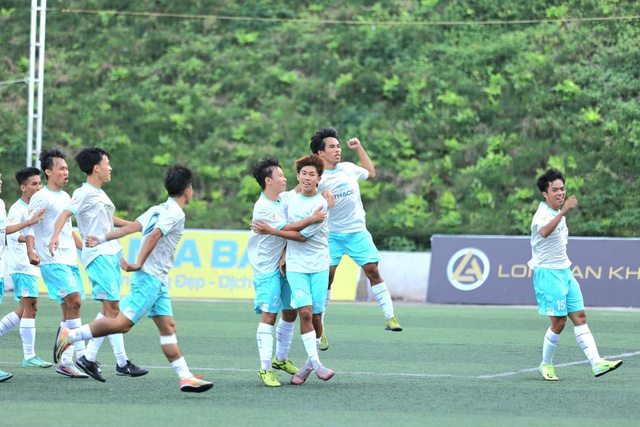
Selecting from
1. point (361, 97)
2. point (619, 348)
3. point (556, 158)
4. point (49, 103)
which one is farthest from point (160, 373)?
point (49, 103)

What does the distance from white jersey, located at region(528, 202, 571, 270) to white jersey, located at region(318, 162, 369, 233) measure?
7.49 feet

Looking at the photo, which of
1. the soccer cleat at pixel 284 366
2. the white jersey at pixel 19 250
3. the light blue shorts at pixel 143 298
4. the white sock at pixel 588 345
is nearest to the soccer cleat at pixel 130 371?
the soccer cleat at pixel 284 366

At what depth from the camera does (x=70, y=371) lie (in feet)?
31.0

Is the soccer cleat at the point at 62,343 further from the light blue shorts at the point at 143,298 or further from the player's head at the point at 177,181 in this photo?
the player's head at the point at 177,181

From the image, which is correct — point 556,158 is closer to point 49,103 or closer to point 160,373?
point 49,103

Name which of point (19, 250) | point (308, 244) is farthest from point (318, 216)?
point (19, 250)

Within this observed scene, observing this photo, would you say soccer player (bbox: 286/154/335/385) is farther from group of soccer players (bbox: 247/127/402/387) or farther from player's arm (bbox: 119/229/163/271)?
player's arm (bbox: 119/229/163/271)

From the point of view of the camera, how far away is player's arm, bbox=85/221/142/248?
8.21m

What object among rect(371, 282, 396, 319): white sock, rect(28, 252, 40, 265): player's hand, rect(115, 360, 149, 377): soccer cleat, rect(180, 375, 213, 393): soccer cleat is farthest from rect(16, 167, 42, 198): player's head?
rect(371, 282, 396, 319): white sock

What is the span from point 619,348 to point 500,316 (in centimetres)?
462

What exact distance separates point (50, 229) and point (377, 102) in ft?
58.7

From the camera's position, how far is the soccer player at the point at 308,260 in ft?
28.9

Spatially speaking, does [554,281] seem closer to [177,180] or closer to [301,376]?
[301,376]

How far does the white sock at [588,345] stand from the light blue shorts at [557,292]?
21cm
